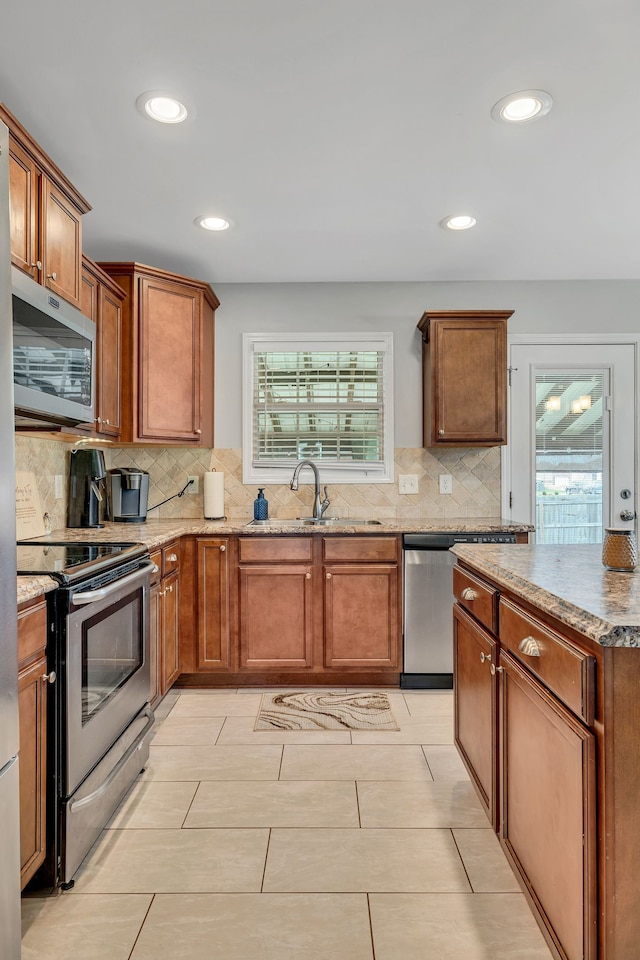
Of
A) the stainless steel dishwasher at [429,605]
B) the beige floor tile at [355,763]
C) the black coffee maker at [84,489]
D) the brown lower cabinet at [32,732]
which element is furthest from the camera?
the stainless steel dishwasher at [429,605]

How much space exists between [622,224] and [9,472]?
323 centimetres

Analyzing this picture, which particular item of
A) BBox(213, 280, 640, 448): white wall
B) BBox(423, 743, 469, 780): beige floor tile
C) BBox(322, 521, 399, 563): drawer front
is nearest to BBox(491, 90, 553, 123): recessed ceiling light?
BBox(213, 280, 640, 448): white wall

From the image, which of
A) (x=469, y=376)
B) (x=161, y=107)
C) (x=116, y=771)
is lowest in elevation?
(x=116, y=771)

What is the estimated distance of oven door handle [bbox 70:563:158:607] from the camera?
1.65m

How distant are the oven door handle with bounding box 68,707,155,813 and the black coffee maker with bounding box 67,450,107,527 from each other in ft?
3.89

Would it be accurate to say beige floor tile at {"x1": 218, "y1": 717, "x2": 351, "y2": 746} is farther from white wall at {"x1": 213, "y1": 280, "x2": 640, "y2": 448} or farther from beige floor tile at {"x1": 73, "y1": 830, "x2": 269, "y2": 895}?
white wall at {"x1": 213, "y1": 280, "x2": 640, "y2": 448}

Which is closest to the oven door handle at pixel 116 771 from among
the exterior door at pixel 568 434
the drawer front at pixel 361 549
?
the drawer front at pixel 361 549

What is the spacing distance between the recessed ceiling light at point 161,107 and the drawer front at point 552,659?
203 centimetres

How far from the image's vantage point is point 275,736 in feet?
8.68

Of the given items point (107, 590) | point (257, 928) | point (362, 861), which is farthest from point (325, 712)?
point (107, 590)

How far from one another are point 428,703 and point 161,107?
296cm

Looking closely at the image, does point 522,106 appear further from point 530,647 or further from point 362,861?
point 362,861

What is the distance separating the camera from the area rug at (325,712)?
2.77 meters

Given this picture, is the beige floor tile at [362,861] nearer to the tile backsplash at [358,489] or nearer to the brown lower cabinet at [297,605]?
the brown lower cabinet at [297,605]
